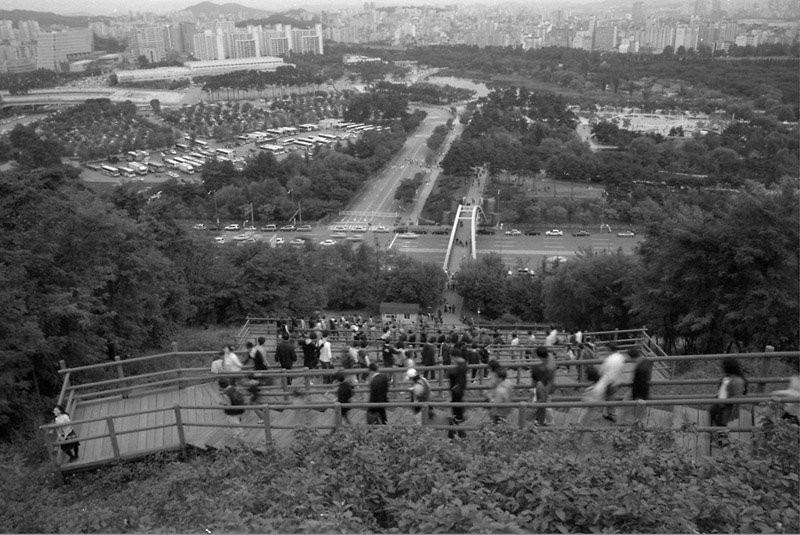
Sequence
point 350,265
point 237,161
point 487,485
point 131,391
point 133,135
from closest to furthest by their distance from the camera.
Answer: point 487,485, point 131,391, point 350,265, point 237,161, point 133,135

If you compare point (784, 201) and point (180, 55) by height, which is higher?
point (180, 55)

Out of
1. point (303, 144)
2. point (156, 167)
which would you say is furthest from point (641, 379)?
point (303, 144)

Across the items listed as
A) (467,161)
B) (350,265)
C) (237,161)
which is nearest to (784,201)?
(350,265)

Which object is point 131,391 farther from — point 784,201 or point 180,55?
point 180,55

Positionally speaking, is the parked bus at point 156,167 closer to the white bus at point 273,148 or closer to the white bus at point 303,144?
the white bus at point 273,148

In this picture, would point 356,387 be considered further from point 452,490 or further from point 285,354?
point 452,490

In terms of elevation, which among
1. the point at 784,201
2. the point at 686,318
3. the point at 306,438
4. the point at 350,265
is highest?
the point at 784,201

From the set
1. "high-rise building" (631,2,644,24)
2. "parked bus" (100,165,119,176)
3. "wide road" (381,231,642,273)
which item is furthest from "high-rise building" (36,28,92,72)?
"high-rise building" (631,2,644,24)

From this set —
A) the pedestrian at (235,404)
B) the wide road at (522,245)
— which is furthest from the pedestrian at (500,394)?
the wide road at (522,245)
